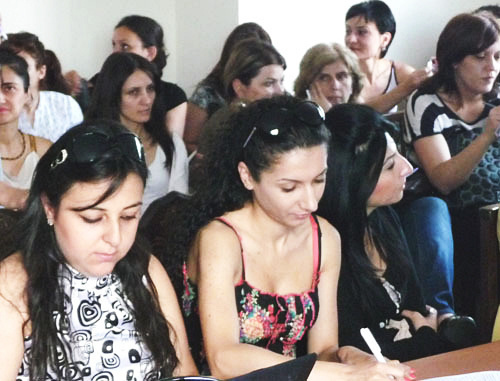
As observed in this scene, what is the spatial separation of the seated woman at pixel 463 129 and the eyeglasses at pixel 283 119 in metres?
1.28

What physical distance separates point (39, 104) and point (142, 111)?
1.46 ft

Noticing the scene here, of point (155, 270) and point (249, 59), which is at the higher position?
point (249, 59)

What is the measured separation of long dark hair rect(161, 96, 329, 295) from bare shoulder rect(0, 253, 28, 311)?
417 mm

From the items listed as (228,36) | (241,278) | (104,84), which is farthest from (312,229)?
(228,36)

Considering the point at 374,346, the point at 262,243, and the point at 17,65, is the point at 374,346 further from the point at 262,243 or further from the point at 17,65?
the point at 17,65

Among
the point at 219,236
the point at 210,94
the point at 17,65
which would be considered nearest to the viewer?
the point at 219,236

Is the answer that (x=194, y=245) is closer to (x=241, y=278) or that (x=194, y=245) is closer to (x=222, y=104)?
(x=241, y=278)

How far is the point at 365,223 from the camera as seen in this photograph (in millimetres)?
2105

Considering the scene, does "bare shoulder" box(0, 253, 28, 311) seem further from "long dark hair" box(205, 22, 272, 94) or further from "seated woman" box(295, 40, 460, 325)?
"long dark hair" box(205, 22, 272, 94)

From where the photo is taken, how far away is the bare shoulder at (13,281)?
58.2 inches

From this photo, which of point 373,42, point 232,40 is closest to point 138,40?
point 232,40

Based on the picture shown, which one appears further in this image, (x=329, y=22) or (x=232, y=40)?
(x=329, y=22)

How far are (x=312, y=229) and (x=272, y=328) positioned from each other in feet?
0.82

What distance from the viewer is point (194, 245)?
5.96 feet
